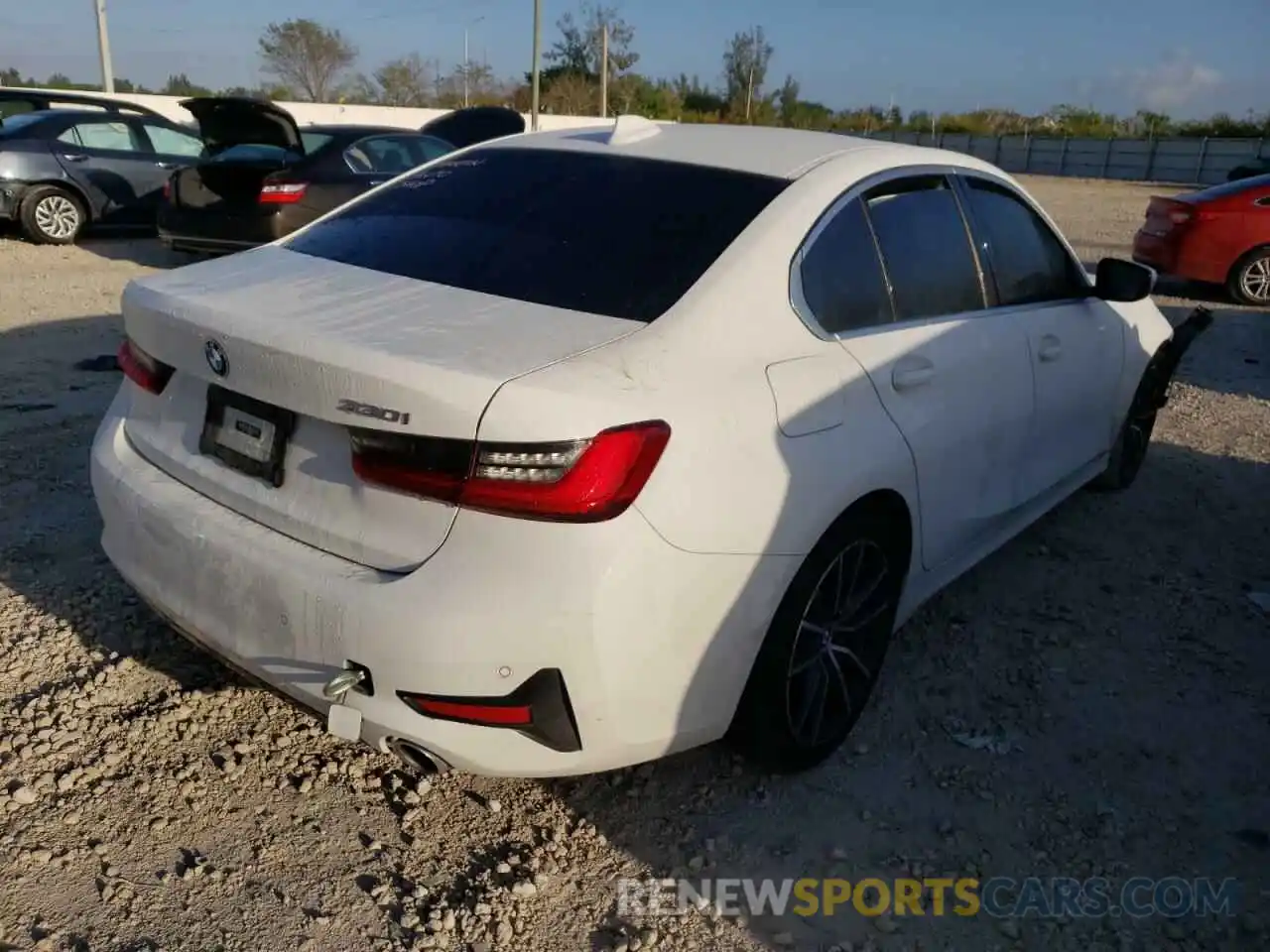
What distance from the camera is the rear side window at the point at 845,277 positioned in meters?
2.64

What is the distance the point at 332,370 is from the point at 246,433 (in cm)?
36

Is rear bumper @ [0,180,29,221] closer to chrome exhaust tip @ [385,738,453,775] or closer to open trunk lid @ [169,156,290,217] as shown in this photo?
open trunk lid @ [169,156,290,217]

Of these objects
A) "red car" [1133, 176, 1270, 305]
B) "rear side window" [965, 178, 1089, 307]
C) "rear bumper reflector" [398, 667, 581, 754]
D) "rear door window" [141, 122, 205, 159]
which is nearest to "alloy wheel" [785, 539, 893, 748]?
"rear bumper reflector" [398, 667, 581, 754]

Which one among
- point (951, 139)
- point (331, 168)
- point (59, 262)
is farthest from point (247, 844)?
point (951, 139)

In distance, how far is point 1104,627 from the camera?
372 centimetres

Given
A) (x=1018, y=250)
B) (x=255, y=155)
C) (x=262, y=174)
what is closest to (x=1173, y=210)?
(x=1018, y=250)

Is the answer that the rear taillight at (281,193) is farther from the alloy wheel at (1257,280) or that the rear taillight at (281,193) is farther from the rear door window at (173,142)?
the alloy wheel at (1257,280)

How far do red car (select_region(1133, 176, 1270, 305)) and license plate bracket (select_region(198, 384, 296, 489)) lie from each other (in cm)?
1049

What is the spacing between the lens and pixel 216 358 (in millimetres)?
2281

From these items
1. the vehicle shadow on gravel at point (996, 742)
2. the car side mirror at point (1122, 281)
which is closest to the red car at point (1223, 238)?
the vehicle shadow on gravel at point (996, 742)

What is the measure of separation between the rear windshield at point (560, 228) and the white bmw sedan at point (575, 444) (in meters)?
0.01

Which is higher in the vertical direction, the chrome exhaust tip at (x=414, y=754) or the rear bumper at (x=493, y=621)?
the rear bumper at (x=493, y=621)

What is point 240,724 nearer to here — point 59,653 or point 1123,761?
point 59,653

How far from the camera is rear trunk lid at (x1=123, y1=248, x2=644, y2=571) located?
201 centimetres
